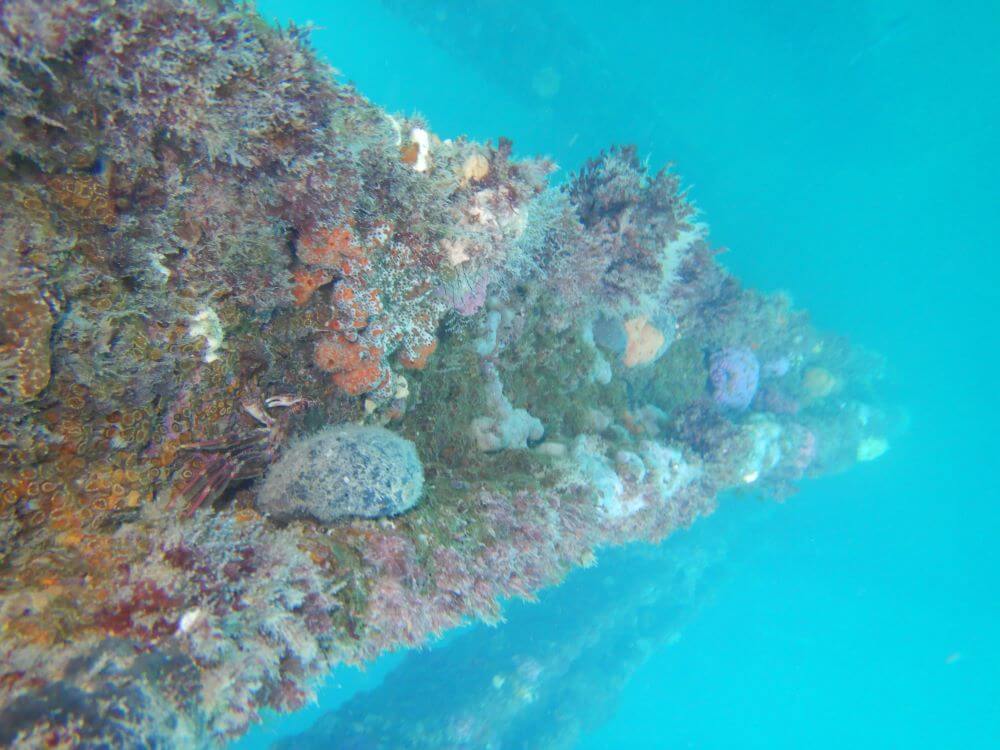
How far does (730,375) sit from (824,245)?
21629 mm

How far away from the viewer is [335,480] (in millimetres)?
3115

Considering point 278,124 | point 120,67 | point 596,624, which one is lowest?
point 596,624

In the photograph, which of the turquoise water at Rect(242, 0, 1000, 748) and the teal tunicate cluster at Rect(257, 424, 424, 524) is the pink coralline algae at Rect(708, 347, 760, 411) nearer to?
the teal tunicate cluster at Rect(257, 424, 424, 524)

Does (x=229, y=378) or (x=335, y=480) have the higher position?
(x=229, y=378)

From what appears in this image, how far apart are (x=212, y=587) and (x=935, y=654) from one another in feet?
144

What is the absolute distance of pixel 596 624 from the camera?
48.2 feet

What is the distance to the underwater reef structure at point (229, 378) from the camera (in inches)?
85.7

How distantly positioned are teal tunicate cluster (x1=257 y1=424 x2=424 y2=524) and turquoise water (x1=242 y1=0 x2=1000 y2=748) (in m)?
19.9

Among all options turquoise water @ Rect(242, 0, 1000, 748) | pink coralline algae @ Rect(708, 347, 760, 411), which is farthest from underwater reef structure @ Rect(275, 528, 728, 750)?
pink coralline algae @ Rect(708, 347, 760, 411)

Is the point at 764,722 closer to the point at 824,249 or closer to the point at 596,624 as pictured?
the point at 596,624

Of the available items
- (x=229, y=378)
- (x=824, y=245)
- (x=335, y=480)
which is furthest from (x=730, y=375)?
(x=824, y=245)

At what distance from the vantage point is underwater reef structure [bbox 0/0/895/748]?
2178 millimetres

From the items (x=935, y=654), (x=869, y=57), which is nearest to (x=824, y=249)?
(x=869, y=57)

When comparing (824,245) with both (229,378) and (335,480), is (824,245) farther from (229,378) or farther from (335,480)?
(229,378)
